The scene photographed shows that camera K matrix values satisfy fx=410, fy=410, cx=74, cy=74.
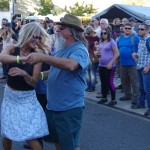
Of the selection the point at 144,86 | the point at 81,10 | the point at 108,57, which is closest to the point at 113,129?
the point at 144,86

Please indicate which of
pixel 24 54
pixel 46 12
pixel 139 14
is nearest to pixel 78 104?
pixel 24 54

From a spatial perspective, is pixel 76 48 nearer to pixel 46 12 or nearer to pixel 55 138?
pixel 55 138

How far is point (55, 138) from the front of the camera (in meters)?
4.25

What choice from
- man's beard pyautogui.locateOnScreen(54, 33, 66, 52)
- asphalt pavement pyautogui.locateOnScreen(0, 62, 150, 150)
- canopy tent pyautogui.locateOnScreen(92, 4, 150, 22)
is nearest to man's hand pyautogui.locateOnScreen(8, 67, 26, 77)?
man's beard pyautogui.locateOnScreen(54, 33, 66, 52)

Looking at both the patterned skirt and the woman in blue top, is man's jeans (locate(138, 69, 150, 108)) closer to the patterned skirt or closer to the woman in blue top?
the woman in blue top

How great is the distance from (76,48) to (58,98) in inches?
20.8

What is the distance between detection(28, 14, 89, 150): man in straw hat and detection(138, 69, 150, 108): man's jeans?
12.1ft

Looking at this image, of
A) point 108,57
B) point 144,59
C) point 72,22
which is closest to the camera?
point 72,22

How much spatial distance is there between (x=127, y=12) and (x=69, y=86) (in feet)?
41.0

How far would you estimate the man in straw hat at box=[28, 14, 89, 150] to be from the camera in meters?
3.84

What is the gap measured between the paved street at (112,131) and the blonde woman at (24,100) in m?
1.59

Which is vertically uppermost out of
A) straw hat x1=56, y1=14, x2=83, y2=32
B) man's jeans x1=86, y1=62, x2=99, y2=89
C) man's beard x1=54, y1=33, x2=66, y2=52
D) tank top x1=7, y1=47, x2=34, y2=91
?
straw hat x1=56, y1=14, x2=83, y2=32

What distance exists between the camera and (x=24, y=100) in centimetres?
421

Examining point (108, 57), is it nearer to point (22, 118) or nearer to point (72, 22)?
point (22, 118)
